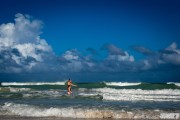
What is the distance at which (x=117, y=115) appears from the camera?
15.1m

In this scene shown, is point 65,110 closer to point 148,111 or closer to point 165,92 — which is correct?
point 148,111

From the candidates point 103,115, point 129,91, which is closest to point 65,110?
point 103,115

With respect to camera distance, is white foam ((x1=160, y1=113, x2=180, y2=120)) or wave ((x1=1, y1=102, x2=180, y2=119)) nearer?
white foam ((x1=160, y1=113, x2=180, y2=120))

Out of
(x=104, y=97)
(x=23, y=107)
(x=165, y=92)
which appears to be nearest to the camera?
(x=23, y=107)

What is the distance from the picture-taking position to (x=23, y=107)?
1659 centimetres

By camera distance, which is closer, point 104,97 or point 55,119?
point 55,119

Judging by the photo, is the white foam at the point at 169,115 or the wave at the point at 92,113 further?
the wave at the point at 92,113

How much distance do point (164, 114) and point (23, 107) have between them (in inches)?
294

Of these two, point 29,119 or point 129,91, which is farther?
point 129,91

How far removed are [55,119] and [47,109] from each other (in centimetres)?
173

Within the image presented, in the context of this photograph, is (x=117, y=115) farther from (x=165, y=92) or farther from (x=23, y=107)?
(x=165, y=92)

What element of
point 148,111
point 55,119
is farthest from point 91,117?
point 148,111

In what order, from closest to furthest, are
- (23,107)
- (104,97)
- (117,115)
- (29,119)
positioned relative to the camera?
(29,119)
(117,115)
(23,107)
(104,97)

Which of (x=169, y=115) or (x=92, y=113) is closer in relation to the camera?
(x=169, y=115)
